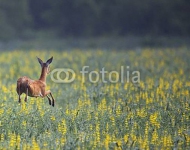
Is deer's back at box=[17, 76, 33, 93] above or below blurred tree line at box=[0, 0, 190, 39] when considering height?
below

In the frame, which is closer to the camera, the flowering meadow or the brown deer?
A: the flowering meadow

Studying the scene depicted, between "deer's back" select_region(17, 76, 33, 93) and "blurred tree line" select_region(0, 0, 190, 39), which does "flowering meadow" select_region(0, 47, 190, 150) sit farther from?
"blurred tree line" select_region(0, 0, 190, 39)

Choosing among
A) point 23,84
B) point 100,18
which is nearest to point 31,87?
point 23,84

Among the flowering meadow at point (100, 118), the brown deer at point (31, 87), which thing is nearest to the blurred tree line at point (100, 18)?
the flowering meadow at point (100, 118)

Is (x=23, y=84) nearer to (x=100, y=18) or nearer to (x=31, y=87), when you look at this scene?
(x=31, y=87)

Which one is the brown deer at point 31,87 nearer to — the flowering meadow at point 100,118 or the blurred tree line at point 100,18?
the flowering meadow at point 100,118

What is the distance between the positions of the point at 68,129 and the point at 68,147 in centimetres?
134

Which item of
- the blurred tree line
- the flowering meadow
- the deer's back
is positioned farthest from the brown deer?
the blurred tree line

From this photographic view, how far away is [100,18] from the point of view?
180 ft

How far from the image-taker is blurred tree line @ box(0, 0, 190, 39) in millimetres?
52844

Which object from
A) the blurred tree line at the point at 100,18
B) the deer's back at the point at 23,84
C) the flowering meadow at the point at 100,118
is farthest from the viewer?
the blurred tree line at the point at 100,18

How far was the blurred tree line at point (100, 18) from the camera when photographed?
52.8 meters

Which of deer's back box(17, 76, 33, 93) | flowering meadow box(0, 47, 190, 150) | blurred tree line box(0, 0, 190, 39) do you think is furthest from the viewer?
blurred tree line box(0, 0, 190, 39)

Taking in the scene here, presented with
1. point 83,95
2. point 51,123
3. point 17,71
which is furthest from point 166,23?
point 51,123
